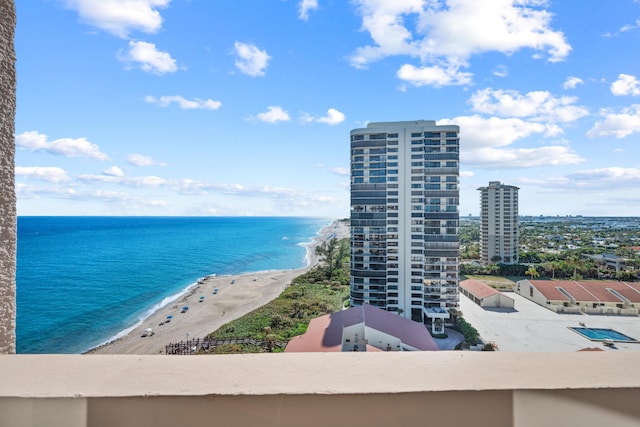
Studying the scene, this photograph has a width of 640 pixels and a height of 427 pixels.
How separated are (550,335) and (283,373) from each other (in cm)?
1952

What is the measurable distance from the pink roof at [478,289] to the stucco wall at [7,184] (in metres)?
23.3

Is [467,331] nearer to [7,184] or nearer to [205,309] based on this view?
[205,309]

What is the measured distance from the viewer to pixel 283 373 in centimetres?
70

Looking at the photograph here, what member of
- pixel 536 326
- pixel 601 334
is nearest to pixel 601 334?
pixel 601 334

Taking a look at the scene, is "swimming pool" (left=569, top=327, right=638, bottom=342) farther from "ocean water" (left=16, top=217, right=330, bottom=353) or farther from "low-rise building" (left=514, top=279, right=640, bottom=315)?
"ocean water" (left=16, top=217, right=330, bottom=353)

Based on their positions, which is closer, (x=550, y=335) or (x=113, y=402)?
(x=113, y=402)

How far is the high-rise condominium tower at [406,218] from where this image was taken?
58.0 feet

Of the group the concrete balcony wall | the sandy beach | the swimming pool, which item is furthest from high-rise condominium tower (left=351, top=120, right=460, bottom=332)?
the concrete balcony wall

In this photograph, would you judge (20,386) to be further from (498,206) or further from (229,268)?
(498,206)

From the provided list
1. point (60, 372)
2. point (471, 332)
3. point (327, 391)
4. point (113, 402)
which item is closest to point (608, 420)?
point (327, 391)

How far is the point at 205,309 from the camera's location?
22.0 metres

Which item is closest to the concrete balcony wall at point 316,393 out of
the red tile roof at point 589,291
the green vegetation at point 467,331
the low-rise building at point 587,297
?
the green vegetation at point 467,331

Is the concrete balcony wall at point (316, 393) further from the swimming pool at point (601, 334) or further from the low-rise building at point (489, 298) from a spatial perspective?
the low-rise building at point (489, 298)

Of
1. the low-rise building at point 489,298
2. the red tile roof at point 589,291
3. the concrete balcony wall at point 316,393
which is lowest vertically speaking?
the low-rise building at point 489,298
